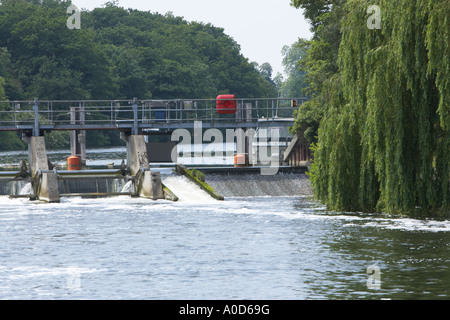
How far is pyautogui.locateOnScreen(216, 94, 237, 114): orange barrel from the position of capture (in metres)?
48.5

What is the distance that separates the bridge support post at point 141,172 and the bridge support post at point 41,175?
4.08m

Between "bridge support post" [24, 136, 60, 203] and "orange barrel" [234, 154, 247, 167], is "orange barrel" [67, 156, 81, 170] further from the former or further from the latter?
"orange barrel" [234, 154, 247, 167]

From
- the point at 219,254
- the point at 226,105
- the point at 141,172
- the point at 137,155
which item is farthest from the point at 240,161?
the point at 219,254

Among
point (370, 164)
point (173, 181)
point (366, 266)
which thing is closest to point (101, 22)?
point (173, 181)

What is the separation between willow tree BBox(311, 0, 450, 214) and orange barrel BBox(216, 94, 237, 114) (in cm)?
1796

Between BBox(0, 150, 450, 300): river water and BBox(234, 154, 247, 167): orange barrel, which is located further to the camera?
BBox(234, 154, 247, 167): orange barrel

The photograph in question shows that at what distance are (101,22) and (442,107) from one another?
4789 inches

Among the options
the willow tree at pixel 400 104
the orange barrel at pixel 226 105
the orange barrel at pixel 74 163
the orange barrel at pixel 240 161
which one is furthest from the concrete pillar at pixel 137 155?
the willow tree at pixel 400 104

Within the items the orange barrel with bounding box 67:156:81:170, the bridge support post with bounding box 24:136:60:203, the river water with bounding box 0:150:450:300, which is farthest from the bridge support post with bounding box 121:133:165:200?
the river water with bounding box 0:150:450:300

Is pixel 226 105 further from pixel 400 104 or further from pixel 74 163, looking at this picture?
pixel 400 104

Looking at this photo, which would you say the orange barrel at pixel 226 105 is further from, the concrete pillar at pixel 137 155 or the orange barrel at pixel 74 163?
the orange barrel at pixel 74 163

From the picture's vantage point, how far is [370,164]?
30266mm

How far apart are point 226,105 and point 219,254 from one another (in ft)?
83.9

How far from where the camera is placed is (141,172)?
4241cm
